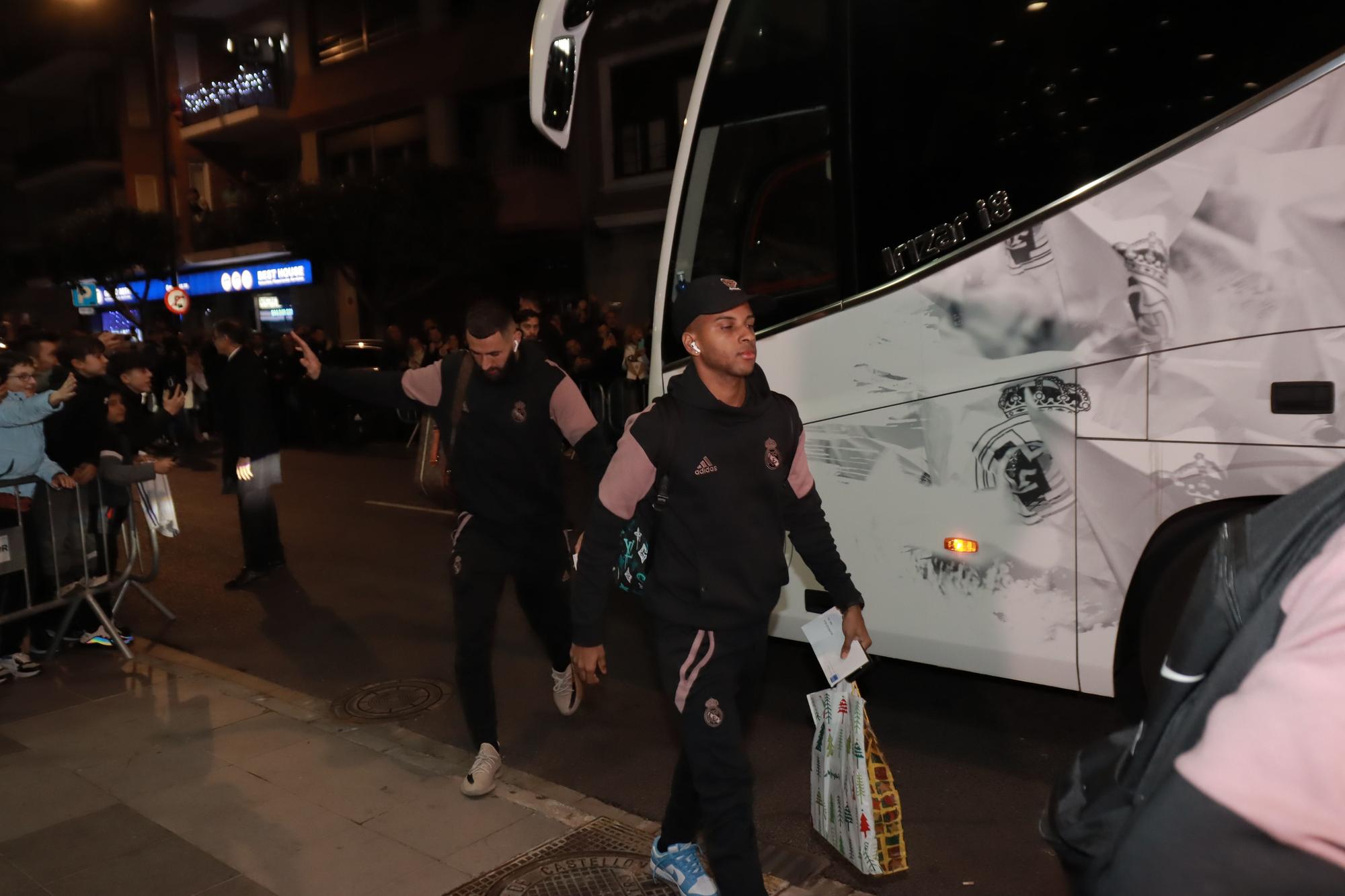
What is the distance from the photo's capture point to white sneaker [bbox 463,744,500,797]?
454cm

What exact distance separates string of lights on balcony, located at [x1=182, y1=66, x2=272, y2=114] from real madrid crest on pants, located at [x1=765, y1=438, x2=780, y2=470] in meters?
32.0

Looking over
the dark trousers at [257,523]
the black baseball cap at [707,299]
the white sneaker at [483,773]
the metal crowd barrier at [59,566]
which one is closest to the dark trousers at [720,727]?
the black baseball cap at [707,299]

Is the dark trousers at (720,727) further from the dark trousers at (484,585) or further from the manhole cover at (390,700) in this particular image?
the manhole cover at (390,700)

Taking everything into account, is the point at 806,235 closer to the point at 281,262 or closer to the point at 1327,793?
the point at 1327,793

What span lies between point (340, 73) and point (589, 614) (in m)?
29.3

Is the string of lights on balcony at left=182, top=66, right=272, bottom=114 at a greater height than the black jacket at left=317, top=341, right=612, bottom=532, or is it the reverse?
the string of lights on balcony at left=182, top=66, right=272, bottom=114

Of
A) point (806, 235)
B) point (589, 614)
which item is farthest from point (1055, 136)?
point (589, 614)

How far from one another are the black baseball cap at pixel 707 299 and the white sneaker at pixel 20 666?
17.8 feet

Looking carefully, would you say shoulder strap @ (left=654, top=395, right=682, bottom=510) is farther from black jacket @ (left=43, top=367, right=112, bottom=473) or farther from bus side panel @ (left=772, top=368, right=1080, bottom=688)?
black jacket @ (left=43, top=367, right=112, bottom=473)

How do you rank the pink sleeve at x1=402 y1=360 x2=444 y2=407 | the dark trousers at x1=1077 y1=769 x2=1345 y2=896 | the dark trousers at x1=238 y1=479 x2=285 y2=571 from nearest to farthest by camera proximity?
the dark trousers at x1=1077 y1=769 x2=1345 y2=896 → the pink sleeve at x1=402 y1=360 x2=444 y2=407 → the dark trousers at x1=238 y1=479 x2=285 y2=571

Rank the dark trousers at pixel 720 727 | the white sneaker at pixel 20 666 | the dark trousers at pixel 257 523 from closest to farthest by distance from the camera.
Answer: the dark trousers at pixel 720 727, the white sneaker at pixel 20 666, the dark trousers at pixel 257 523

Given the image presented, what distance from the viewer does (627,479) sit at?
3.26m

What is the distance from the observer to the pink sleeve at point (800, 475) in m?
3.50

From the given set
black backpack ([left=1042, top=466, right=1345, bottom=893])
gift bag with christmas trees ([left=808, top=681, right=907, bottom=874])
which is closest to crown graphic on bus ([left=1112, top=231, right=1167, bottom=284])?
gift bag with christmas trees ([left=808, top=681, right=907, bottom=874])
